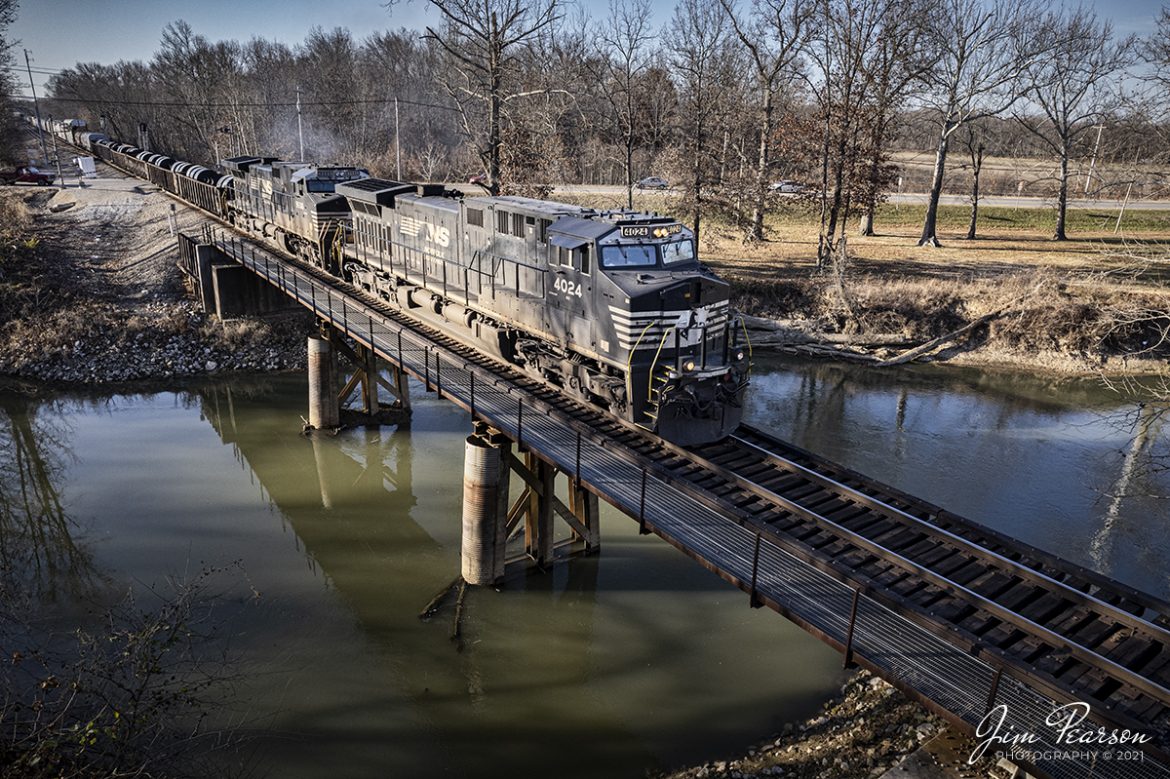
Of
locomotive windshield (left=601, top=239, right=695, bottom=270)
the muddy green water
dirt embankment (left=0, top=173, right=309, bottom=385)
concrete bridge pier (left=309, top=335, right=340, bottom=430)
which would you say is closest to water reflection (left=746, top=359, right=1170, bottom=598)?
the muddy green water

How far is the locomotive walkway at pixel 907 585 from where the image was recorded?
6480 millimetres

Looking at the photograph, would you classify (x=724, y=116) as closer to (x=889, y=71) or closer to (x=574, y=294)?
(x=889, y=71)

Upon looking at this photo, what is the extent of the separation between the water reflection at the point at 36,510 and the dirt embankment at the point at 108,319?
8.14ft

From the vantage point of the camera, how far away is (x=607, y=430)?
12258mm

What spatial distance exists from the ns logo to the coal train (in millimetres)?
47

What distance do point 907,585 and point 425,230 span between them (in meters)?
13.8

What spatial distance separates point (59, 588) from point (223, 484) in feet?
15.4

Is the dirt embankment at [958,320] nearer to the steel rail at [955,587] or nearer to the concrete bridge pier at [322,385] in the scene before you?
the concrete bridge pier at [322,385]

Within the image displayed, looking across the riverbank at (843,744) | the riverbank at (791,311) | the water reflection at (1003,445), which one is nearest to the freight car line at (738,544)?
the riverbank at (843,744)

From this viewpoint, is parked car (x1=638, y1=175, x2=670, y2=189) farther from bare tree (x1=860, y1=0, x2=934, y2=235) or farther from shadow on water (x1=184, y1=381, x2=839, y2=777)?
shadow on water (x1=184, y1=381, x2=839, y2=777)

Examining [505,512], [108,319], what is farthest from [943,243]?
[108,319]

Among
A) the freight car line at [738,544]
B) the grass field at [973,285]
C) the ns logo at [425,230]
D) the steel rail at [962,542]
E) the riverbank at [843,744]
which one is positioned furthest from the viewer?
the grass field at [973,285]

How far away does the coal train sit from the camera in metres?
11.4

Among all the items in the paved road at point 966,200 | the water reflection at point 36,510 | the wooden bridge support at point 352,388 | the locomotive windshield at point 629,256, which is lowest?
the water reflection at point 36,510
